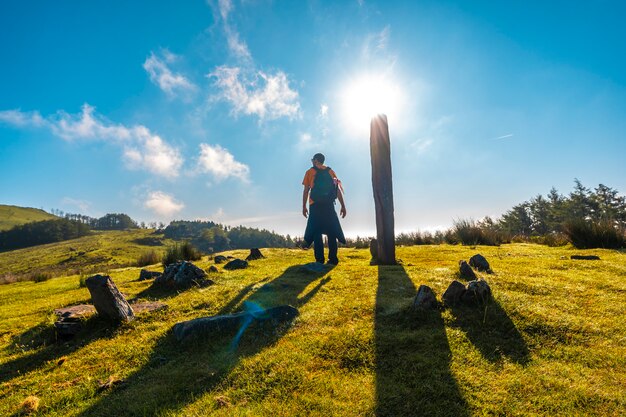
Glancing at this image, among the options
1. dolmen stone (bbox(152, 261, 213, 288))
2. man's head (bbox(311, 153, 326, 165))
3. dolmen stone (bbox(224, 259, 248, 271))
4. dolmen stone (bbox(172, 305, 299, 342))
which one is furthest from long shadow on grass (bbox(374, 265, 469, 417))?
man's head (bbox(311, 153, 326, 165))

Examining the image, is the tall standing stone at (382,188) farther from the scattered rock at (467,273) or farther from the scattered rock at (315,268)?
the scattered rock at (467,273)

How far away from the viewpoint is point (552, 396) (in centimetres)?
223

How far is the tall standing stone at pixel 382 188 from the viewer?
27.4 ft

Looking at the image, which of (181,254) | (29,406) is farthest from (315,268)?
(181,254)

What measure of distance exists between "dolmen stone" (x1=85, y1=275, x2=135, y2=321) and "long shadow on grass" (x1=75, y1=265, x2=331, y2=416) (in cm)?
101

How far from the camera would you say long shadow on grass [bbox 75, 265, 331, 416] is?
248 centimetres

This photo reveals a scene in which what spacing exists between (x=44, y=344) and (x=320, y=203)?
6.49m

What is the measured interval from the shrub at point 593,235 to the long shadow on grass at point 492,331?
30.0ft

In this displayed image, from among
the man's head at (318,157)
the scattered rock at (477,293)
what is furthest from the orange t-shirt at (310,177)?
the scattered rock at (477,293)

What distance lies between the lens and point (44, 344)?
3.83 meters

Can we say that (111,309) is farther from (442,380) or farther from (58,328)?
(442,380)

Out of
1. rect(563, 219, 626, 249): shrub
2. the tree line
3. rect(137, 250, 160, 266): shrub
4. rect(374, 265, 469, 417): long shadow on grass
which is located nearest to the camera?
rect(374, 265, 469, 417): long shadow on grass

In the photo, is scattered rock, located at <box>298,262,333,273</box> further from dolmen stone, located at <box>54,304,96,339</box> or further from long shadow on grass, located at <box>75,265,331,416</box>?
dolmen stone, located at <box>54,304,96,339</box>

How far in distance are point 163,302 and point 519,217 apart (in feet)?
208
